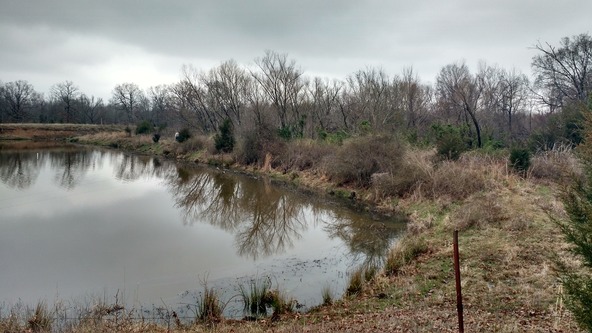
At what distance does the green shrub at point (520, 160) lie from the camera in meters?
16.4

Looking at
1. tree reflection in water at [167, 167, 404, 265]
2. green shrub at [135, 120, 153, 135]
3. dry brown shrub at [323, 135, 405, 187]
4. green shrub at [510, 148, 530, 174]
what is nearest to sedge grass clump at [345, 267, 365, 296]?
tree reflection in water at [167, 167, 404, 265]

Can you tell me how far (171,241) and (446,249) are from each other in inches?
312

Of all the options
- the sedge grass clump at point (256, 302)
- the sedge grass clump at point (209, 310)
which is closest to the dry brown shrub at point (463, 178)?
the sedge grass clump at point (256, 302)

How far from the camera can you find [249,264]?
10.5 metres

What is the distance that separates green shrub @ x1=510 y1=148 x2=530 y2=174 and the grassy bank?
12.3 inches

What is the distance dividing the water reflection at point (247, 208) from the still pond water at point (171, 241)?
0.06m

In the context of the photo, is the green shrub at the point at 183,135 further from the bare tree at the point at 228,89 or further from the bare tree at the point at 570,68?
the bare tree at the point at 570,68

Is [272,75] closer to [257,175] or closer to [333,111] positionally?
[333,111]

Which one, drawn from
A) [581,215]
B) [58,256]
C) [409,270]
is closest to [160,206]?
[58,256]

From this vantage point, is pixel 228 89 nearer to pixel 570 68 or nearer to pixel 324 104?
pixel 324 104

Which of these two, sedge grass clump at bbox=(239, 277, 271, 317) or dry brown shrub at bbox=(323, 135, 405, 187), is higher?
dry brown shrub at bbox=(323, 135, 405, 187)

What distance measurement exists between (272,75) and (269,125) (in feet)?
37.3

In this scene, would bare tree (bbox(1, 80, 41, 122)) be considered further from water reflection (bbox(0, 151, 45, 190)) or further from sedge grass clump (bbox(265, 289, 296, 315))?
sedge grass clump (bbox(265, 289, 296, 315))

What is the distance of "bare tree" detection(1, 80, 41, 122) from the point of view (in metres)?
72.7
